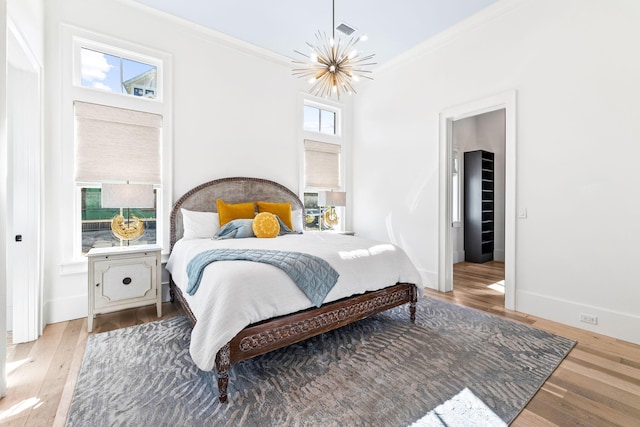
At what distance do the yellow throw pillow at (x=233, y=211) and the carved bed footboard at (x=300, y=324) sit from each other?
1229 millimetres

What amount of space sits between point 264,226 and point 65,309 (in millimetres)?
2086

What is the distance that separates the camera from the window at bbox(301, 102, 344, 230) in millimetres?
4719

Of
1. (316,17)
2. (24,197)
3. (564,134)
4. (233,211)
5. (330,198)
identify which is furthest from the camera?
(330,198)

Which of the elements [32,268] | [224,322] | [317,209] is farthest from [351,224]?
[32,268]

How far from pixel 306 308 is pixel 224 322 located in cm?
60

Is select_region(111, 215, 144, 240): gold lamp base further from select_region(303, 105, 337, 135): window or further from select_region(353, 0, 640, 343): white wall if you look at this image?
select_region(353, 0, 640, 343): white wall

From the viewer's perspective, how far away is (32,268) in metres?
2.50

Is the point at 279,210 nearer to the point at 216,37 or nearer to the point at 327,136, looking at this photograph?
the point at 327,136

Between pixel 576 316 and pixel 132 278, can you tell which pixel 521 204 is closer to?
pixel 576 316

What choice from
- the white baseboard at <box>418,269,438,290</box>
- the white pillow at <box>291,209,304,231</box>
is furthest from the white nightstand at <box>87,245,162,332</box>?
the white baseboard at <box>418,269,438,290</box>

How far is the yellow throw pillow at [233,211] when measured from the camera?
11.6ft

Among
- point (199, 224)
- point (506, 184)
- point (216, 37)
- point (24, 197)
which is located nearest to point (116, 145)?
point (24, 197)

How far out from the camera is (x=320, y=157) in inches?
191

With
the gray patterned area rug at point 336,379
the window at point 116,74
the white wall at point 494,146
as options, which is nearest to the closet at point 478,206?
the white wall at point 494,146
